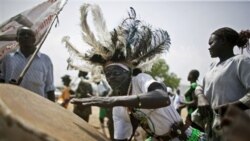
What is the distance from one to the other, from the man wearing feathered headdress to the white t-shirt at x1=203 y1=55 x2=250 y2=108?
1.30 ft

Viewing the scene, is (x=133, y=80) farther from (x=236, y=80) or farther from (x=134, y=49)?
(x=236, y=80)

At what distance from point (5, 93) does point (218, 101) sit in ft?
7.14

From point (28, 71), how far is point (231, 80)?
7.58 feet

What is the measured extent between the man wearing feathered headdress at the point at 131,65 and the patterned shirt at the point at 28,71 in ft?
2.28

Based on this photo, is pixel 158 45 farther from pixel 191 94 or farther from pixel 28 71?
pixel 191 94

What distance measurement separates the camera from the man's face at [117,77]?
11.1ft

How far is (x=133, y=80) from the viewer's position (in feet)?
11.0

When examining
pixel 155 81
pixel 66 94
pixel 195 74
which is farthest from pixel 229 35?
pixel 66 94

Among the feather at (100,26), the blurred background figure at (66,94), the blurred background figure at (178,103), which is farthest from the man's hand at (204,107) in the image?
the blurred background figure at (66,94)

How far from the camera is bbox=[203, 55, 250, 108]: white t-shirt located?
11.1ft

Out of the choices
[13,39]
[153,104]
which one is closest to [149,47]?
[153,104]

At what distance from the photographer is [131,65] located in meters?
3.60

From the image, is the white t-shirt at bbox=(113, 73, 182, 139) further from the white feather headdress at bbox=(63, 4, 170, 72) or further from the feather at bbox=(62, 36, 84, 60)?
the feather at bbox=(62, 36, 84, 60)

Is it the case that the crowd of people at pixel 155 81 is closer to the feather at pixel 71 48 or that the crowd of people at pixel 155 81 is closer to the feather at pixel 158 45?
the feather at pixel 158 45
